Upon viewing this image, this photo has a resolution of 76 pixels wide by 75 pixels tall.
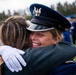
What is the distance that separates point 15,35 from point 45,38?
0.28 metres

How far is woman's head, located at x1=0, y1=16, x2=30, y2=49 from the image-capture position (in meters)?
2.58

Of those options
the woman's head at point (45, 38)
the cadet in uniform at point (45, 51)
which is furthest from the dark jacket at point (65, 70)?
the woman's head at point (45, 38)

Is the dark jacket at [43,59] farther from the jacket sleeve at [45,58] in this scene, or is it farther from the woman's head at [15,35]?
the woman's head at [15,35]

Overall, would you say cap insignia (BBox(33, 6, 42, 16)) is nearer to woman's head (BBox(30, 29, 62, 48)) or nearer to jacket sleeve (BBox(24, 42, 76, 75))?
woman's head (BBox(30, 29, 62, 48))

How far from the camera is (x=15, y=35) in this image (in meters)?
2.59

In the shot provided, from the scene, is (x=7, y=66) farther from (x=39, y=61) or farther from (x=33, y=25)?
(x=33, y=25)

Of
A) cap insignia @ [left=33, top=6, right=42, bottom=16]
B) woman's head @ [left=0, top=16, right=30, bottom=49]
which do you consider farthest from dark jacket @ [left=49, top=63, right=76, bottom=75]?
cap insignia @ [left=33, top=6, right=42, bottom=16]

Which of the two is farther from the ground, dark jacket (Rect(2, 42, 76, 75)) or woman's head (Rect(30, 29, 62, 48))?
woman's head (Rect(30, 29, 62, 48))

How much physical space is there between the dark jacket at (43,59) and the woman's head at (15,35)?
20 centimetres

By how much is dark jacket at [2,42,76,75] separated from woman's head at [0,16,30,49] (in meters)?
0.20

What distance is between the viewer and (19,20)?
8.95 ft

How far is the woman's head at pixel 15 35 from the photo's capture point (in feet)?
8.47

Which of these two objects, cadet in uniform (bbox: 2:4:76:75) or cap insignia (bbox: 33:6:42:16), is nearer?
cadet in uniform (bbox: 2:4:76:75)

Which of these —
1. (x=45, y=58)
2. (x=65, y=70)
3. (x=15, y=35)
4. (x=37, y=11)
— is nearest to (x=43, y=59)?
(x=45, y=58)
